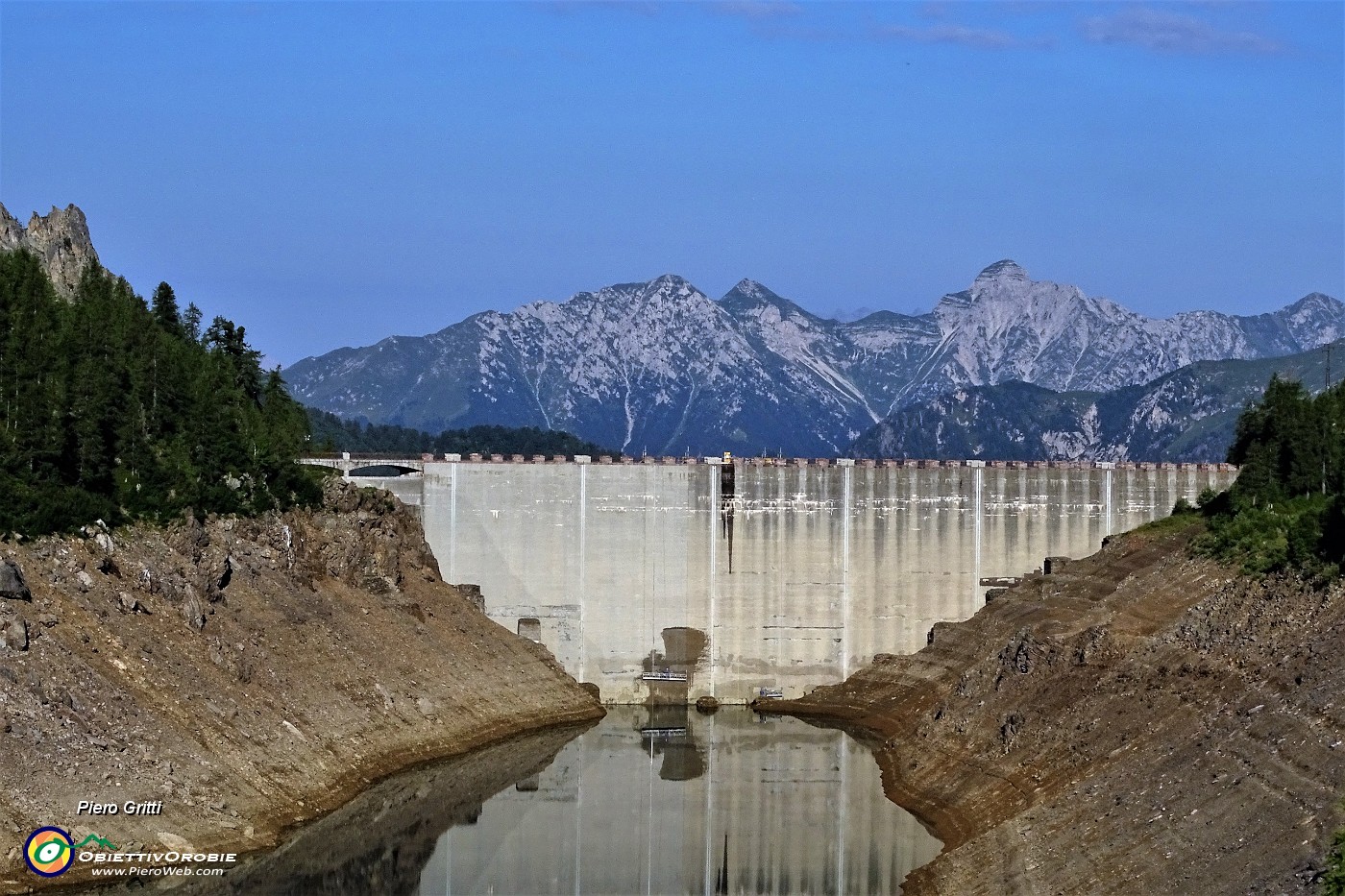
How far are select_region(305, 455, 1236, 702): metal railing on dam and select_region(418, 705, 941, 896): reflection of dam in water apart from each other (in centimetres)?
1000

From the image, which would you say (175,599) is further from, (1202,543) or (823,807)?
(1202,543)

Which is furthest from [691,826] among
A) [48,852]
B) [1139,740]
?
[48,852]

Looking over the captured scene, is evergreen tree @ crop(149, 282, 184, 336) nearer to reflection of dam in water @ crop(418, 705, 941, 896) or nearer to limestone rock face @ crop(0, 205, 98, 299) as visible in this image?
limestone rock face @ crop(0, 205, 98, 299)

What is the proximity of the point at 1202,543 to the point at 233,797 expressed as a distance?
49189mm

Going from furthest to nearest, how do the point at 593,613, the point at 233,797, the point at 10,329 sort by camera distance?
the point at 593,613 < the point at 10,329 < the point at 233,797

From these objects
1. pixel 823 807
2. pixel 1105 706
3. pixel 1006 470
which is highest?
pixel 1006 470

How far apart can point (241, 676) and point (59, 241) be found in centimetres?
5149

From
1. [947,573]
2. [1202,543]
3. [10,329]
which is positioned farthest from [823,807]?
[10,329]

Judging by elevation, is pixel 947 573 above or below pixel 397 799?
above

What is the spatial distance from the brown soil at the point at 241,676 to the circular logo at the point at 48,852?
384mm

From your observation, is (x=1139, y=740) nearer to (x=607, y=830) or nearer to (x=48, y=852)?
(x=607, y=830)

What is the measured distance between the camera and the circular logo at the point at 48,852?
62844mm

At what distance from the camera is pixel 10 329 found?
9800 cm

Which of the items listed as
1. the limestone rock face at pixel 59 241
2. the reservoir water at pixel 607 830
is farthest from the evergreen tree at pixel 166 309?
the reservoir water at pixel 607 830
